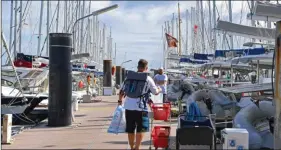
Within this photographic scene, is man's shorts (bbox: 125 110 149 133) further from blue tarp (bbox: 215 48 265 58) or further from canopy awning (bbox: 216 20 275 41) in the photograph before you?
blue tarp (bbox: 215 48 265 58)

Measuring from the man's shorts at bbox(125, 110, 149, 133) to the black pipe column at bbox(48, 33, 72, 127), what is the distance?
4629 mm

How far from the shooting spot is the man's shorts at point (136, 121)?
7.88 meters

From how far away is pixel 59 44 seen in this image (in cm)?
1206

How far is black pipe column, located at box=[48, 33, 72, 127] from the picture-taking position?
12086 millimetres

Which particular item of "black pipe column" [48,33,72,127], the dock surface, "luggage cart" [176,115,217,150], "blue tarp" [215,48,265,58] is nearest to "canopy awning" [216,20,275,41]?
the dock surface

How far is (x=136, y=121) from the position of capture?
311 inches

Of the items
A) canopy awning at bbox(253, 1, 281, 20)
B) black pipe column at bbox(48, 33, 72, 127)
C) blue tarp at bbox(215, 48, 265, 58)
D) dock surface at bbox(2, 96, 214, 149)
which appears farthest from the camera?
blue tarp at bbox(215, 48, 265, 58)

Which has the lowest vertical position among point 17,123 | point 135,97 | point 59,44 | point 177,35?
point 17,123

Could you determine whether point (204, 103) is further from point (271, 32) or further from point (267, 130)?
point (267, 130)

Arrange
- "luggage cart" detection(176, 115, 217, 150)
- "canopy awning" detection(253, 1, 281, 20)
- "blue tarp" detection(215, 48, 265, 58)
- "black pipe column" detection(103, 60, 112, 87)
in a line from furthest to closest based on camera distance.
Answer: "black pipe column" detection(103, 60, 112, 87), "blue tarp" detection(215, 48, 265, 58), "canopy awning" detection(253, 1, 281, 20), "luggage cart" detection(176, 115, 217, 150)

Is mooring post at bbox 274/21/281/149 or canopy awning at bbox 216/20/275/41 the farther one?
canopy awning at bbox 216/20/275/41

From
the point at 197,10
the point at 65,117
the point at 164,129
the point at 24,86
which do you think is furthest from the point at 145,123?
the point at 197,10

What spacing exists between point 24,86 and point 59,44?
7880 mm

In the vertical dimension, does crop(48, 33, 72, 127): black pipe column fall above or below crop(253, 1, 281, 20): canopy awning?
below
